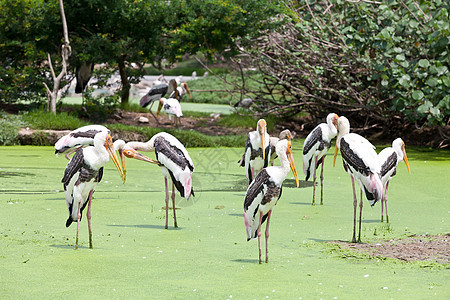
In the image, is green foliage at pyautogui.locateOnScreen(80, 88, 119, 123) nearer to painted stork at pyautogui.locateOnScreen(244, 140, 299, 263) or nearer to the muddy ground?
the muddy ground

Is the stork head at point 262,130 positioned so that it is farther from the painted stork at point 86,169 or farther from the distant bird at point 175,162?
the painted stork at point 86,169

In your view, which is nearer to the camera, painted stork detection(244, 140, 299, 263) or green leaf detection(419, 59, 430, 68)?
painted stork detection(244, 140, 299, 263)

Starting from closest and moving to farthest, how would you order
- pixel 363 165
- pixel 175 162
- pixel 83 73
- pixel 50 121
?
pixel 363 165
pixel 175 162
pixel 50 121
pixel 83 73

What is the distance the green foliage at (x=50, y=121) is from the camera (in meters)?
11.4

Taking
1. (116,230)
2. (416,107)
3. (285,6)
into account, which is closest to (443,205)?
(116,230)

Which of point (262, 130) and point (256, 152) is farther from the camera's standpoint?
point (256, 152)

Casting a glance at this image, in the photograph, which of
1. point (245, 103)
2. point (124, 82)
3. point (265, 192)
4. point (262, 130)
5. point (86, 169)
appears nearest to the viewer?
point (265, 192)

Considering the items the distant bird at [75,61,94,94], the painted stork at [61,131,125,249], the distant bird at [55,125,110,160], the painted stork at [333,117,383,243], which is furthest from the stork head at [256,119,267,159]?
the distant bird at [75,61,94,94]

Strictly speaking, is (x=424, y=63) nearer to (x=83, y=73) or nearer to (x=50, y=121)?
(x=50, y=121)

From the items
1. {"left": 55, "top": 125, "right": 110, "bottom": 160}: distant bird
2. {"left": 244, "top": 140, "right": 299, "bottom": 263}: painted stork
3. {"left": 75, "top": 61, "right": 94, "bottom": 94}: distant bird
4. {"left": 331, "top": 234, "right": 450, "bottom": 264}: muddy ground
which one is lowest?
{"left": 331, "top": 234, "right": 450, "bottom": 264}: muddy ground

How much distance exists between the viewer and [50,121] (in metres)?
11.5

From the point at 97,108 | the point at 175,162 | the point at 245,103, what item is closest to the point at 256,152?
the point at 175,162

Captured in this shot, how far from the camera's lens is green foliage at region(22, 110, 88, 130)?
1140 centimetres

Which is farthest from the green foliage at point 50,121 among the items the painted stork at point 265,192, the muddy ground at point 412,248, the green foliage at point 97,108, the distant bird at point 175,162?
the painted stork at point 265,192
